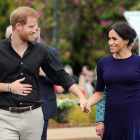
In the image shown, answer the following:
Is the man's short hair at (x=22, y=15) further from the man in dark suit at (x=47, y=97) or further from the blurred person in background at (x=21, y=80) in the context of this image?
the man in dark suit at (x=47, y=97)

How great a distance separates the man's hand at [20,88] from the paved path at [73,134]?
10.2ft

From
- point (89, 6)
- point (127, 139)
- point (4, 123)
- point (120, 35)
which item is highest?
point (89, 6)

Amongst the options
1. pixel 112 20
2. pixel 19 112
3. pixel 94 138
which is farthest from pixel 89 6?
pixel 19 112

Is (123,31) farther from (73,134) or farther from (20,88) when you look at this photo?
(73,134)

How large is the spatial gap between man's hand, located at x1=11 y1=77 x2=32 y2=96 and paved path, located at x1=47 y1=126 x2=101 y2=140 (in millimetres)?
3120

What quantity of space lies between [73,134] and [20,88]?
3.66 m

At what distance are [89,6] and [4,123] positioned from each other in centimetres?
1495

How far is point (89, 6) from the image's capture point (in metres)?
18.3

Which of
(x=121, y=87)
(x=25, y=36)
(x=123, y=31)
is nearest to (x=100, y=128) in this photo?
(x=121, y=87)

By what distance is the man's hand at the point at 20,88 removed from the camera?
3.81 meters

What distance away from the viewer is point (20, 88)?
3824mm

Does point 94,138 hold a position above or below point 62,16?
below

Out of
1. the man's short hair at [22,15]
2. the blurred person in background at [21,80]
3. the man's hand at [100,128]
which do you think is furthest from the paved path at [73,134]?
the man's short hair at [22,15]

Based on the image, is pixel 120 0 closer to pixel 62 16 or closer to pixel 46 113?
pixel 62 16
